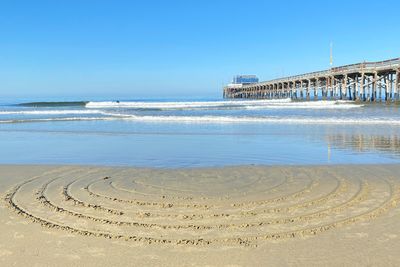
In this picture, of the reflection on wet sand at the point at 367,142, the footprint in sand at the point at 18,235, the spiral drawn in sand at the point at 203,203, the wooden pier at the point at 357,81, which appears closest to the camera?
the footprint in sand at the point at 18,235

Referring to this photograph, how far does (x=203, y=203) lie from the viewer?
5793 millimetres

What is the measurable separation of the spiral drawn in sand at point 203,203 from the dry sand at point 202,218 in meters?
0.02

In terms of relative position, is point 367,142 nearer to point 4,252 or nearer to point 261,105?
point 4,252

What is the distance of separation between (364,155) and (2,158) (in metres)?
10.2

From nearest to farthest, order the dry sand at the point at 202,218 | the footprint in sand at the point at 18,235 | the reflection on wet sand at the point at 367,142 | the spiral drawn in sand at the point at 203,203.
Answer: the dry sand at the point at 202,218, the footprint in sand at the point at 18,235, the spiral drawn in sand at the point at 203,203, the reflection on wet sand at the point at 367,142

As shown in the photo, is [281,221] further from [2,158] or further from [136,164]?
[2,158]

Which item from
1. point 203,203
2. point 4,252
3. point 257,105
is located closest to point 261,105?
point 257,105

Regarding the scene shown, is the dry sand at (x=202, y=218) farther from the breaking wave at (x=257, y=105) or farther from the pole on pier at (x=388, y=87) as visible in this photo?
the pole on pier at (x=388, y=87)

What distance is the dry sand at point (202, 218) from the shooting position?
385cm

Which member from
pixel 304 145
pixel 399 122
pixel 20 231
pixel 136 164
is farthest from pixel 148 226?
pixel 399 122

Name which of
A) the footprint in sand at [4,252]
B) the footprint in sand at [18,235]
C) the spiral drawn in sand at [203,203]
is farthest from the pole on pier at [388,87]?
the footprint in sand at [4,252]

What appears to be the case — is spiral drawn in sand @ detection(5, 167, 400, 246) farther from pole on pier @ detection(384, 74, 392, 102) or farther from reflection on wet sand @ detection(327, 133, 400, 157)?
pole on pier @ detection(384, 74, 392, 102)

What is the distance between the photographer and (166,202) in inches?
231

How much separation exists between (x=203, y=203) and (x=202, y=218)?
28.1 inches
